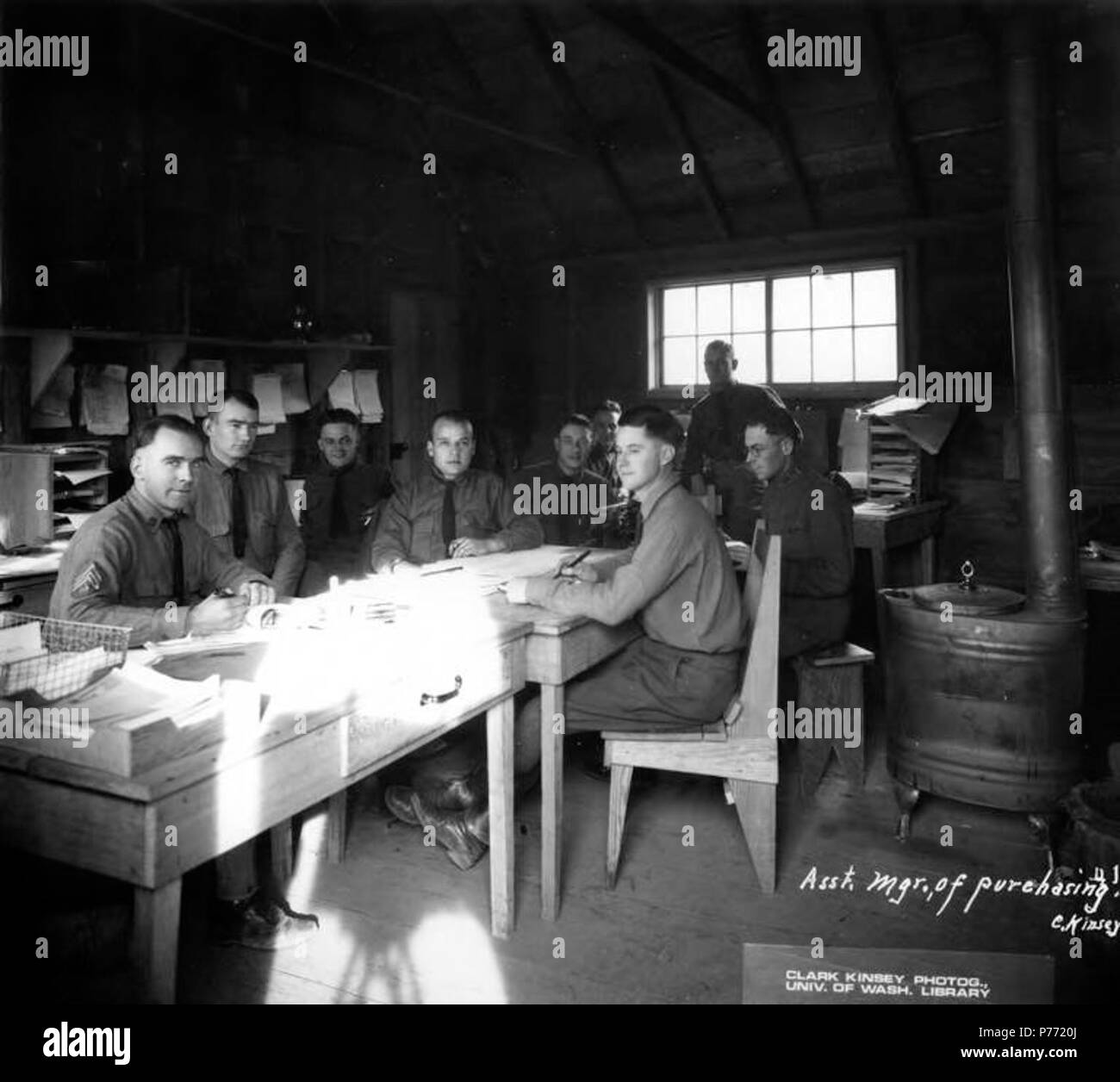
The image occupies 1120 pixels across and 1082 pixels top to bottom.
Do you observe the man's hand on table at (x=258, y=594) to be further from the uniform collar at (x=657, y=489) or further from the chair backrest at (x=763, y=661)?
the chair backrest at (x=763, y=661)

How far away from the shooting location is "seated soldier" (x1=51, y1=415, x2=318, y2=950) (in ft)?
8.70

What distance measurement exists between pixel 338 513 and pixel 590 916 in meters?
3.25

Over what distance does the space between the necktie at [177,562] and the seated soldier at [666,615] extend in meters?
1.05

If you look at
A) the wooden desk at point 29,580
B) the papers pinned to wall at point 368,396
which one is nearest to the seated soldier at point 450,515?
the wooden desk at point 29,580

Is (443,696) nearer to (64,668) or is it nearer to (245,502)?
(64,668)

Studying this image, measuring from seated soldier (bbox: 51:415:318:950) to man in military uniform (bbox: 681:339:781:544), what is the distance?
11.6 feet

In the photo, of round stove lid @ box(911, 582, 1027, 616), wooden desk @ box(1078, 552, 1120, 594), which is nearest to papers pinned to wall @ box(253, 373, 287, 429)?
round stove lid @ box(911, 582, 1027, 616)

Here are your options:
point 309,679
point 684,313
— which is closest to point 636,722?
point 309,679

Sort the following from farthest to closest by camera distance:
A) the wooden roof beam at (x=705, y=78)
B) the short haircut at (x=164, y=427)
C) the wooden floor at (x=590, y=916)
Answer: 1. the wooden roof beam at (x=705, y=78)
2. the short haircut at (x=164, y=427)
3. the wooden floor at (x=590, y=916)

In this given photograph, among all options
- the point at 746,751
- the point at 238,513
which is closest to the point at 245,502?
the point at 238,513

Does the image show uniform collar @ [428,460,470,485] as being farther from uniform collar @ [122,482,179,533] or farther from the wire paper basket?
the wire paper basket

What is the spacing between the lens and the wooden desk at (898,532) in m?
5.83

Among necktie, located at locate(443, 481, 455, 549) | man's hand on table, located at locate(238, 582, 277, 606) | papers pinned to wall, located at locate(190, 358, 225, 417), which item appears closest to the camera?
man's hand on table, located at locate(238, 582, 277, 606)

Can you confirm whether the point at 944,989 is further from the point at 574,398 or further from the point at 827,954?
the point at 574,398
